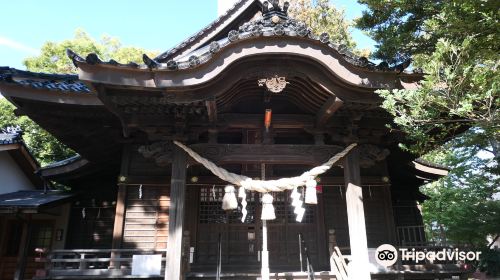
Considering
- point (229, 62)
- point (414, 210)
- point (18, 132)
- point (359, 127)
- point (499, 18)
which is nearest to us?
point (499, 18)

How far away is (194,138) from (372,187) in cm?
491

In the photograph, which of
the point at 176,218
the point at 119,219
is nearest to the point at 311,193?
the point at 176,218

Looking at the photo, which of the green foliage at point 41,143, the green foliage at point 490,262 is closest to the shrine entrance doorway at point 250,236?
the green foliage at point 490,262

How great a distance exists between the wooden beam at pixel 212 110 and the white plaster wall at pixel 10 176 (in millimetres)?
11113

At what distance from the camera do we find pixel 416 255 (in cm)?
760

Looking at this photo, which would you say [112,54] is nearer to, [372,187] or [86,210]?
[86,210]

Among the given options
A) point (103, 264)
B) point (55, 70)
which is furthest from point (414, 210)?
point (55, 70)

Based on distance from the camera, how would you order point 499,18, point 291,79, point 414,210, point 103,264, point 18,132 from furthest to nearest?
point 18,132 → point 414,210 → point 103,264 → point 291,79 → point 499,18

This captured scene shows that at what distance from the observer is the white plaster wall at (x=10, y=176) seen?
42.3 feet

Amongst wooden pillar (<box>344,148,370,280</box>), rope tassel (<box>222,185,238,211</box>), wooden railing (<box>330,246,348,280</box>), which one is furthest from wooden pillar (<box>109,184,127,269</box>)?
wooden pillar (<box>344,148,370,280</box>)

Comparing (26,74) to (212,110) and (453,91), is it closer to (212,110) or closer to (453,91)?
(212,110)

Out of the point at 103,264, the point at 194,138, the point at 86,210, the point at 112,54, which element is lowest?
the point at 103,264

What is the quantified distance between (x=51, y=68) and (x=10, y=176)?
10.1 m

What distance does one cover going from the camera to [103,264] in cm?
818
